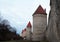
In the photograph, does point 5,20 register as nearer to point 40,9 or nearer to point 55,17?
point 40,9

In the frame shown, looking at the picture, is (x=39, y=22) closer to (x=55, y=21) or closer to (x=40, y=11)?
(x=40, y=11)

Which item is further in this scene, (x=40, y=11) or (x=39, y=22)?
(x=40, y=11)

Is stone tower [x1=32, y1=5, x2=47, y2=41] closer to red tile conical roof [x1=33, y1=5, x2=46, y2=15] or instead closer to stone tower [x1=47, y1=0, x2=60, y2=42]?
red tile conical roof [x1=33, y1=5, x2=46, y2=15]

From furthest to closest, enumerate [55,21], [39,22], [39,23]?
[39,23]
[39,22]
[55,21]

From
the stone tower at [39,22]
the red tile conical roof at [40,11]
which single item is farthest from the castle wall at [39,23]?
the red tile conical roof at [40,11]

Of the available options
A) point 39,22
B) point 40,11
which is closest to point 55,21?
point 39,22

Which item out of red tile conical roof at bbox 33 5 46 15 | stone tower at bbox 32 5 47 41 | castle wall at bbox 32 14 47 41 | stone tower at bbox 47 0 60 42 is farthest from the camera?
red tile conical roof at bbox 33 5 46 15

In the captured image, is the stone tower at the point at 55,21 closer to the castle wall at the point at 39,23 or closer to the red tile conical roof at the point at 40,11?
the castle wall at the point at 39,23

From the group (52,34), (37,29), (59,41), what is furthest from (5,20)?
(59,41)

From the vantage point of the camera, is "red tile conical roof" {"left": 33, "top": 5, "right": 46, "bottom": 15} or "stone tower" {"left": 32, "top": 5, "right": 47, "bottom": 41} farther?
"red tile conical roof" {"left": 33, "top": 5, "right": 46, "bottom": 15}

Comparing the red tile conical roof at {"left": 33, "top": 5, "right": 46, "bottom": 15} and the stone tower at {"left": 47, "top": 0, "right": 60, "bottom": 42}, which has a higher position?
the red tile conical roof at {"left": 33, "top": 5, "right": 46, "bottom": 15}

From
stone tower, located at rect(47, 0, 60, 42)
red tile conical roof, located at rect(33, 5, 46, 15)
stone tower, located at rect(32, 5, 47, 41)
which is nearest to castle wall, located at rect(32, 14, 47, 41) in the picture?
stone tower, located at rect(32, 5, 47, 41)

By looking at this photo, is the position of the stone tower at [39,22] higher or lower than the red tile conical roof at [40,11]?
lower

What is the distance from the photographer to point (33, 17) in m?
28.7
